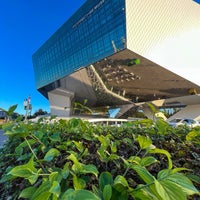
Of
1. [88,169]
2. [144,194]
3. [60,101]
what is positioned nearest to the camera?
[144,194]

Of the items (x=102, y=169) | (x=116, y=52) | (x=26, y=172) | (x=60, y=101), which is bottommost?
(x=102, y=169)

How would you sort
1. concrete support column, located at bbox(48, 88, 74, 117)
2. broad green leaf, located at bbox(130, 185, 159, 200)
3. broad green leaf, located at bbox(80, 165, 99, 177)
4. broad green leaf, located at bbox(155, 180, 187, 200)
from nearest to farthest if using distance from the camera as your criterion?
1. broad green leaf, located at bbox(155, 180, 187, 200)
2. broad green leaf, located at bbox(130, 185, 159, 200)
3. broad green leaf, located at bbox(80, 165, 99, 177)
4. concrete support column, located at bbox(48, 88, 74, 117)

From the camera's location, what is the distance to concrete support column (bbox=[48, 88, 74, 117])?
3810cm

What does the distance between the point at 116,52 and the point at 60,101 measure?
21966 mm

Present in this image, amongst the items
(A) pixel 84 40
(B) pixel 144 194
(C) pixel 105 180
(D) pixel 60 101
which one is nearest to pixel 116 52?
(A) pixel 84 40

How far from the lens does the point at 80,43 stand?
30.8 meters

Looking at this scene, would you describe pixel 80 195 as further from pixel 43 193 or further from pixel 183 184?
pixel 183 184

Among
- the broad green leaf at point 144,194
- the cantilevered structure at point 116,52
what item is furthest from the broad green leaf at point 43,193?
the cantilevered structure at point 116,52

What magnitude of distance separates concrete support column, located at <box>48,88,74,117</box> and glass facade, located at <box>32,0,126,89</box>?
276cm

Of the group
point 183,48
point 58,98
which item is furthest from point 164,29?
point 58,98

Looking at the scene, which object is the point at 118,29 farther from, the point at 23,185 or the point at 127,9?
the point at 23,185

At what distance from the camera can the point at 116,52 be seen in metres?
21.5

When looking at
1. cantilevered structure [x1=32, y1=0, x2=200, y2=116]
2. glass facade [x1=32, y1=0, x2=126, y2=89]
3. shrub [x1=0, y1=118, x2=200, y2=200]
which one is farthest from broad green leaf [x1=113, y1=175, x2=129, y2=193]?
glass facade [x1=32, y1=0, x2=126, y2=89]

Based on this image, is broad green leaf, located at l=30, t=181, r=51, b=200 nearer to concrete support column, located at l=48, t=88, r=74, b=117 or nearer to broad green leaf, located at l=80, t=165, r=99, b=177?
broad green leaf, located at l=80, t=165, r=99, b=177
